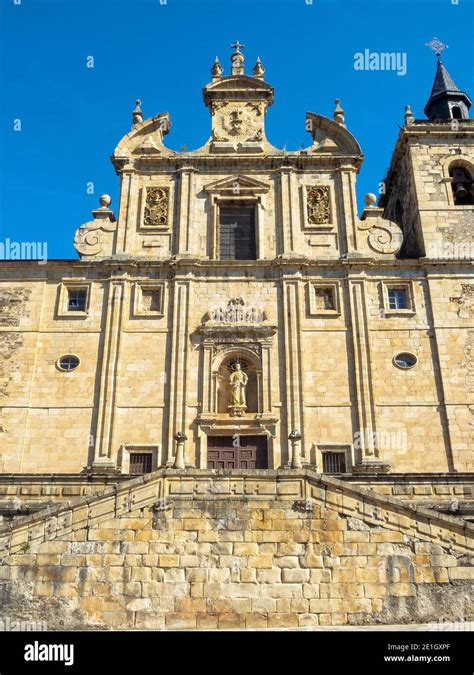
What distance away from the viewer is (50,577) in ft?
45.9

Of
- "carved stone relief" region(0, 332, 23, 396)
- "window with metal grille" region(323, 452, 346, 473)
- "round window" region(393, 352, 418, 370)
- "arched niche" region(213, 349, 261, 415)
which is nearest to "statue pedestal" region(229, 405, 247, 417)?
"arched niche" region(213, 349, 261, 415)

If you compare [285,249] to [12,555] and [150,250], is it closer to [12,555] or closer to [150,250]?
[150,250]

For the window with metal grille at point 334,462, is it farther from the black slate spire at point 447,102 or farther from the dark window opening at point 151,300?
the black slate spire at point 447,102

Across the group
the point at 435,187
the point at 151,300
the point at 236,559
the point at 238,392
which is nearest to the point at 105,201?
the point at 151,300

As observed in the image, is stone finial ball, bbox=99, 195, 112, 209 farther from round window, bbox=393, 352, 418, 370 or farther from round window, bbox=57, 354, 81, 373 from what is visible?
round window, bbox=393, 352, 418, 370

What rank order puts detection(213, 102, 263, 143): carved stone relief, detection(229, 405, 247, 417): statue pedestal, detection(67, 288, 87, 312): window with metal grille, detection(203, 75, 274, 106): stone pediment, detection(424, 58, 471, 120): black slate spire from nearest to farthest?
detection(229, 405, 247, 417): statue pedestal
detection(67, 288, 87, 312): window with metal grille
detection(213, 102, 263, 143): carved stone relief
detection(203, 75, 274, 106): stone pediment
detection(424, 58, 471, 120): black slate spire

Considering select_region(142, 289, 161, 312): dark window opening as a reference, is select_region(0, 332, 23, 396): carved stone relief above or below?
below

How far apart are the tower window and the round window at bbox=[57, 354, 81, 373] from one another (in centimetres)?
1647

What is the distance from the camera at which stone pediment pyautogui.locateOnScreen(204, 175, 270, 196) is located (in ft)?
86.9

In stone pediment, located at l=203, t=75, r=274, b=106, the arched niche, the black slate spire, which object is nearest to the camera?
the arched niche

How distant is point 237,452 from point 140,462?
329 cm

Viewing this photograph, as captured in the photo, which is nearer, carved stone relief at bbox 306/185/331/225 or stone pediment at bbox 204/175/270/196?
carved stone relief at bbox 306/185/331/225

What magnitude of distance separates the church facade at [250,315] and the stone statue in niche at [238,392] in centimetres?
5

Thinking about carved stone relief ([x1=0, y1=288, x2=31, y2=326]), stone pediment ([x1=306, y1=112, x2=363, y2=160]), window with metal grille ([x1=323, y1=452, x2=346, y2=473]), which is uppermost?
stone pediment ([x1=306, y1=112, x2=363, y2=160])
